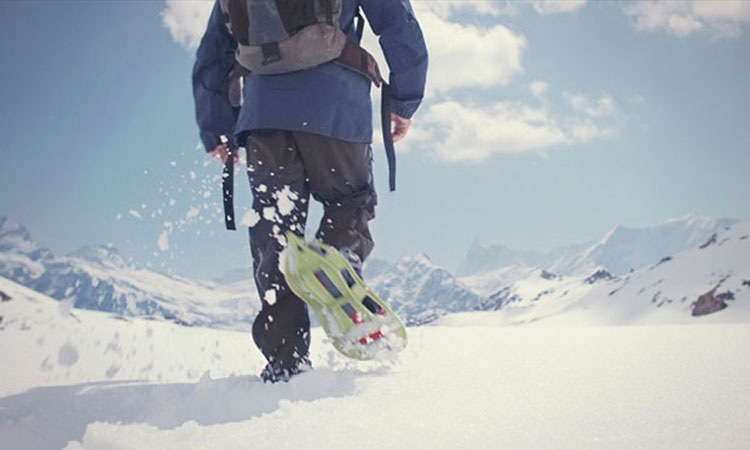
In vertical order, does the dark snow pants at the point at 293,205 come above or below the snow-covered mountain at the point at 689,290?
above

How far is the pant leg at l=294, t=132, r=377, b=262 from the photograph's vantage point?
2.55 m

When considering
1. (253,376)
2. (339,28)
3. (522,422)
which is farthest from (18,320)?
(522,422)

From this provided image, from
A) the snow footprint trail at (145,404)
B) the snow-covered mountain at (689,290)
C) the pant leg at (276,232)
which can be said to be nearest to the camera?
the snow footprint trail at (145,404)

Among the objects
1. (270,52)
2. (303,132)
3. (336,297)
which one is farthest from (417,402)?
(270,52)

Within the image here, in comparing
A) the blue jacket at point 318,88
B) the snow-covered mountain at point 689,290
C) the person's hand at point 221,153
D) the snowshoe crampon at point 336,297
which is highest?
the blue jacket at point 318,88

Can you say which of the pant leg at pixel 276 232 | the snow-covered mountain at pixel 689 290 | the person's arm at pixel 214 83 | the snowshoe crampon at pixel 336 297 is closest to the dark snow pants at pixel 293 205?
the pant leg at pixel 276 232

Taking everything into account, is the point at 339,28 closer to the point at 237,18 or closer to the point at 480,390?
the point at 237,18

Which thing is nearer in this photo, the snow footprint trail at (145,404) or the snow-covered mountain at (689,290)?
the snow footprint trail at (145,404)

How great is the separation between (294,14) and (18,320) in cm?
382

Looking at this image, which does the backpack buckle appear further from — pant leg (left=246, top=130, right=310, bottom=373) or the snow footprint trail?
the snow footprint trail

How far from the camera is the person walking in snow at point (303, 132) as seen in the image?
7.94 feet

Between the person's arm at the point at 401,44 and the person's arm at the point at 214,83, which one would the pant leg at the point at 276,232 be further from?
the person's arm at the point at 401,44

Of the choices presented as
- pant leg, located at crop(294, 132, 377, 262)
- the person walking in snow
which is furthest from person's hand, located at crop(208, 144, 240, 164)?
pant leg, located at crop(294, 132, 377, 262)

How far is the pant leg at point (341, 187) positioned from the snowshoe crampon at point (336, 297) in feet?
0.90
